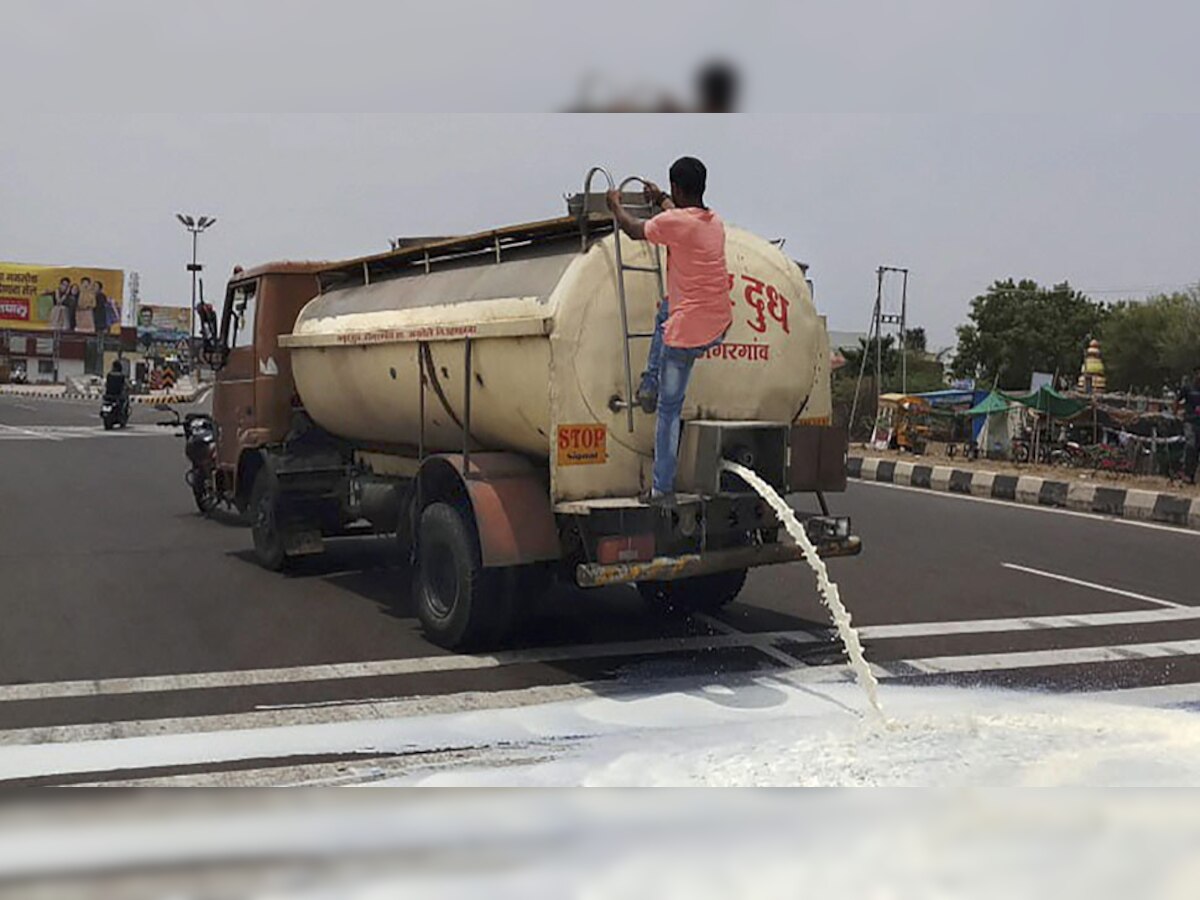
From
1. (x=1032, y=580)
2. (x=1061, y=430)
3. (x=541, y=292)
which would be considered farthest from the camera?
(x=1061, y=430)

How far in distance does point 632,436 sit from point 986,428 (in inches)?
744

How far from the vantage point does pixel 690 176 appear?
580 centimetres

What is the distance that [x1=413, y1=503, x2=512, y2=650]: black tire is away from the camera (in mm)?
6605

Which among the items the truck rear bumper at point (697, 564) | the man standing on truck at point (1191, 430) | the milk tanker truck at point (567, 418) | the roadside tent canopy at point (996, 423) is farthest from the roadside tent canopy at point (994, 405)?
the truck rear bumper at point (697, 564)

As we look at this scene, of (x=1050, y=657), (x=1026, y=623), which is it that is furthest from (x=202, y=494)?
(x=1050, y=657)

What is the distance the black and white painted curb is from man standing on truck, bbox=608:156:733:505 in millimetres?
10647

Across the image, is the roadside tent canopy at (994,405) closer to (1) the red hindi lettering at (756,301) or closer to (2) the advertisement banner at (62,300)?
(1) the red hindi lettering at (756,301)

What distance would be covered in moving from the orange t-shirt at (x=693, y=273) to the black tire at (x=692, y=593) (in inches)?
92.2

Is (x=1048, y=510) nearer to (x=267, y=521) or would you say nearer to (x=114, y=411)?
(x=267, y=521)

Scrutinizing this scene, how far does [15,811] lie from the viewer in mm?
4250

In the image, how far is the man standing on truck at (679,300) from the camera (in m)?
5.93

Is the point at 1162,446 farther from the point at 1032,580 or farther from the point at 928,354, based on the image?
the point at 928,354

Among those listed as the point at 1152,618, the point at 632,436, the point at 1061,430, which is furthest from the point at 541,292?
the point at 1061,430

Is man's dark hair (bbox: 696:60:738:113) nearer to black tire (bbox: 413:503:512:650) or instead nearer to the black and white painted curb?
black tire (bbox: 413:503:512:650)
